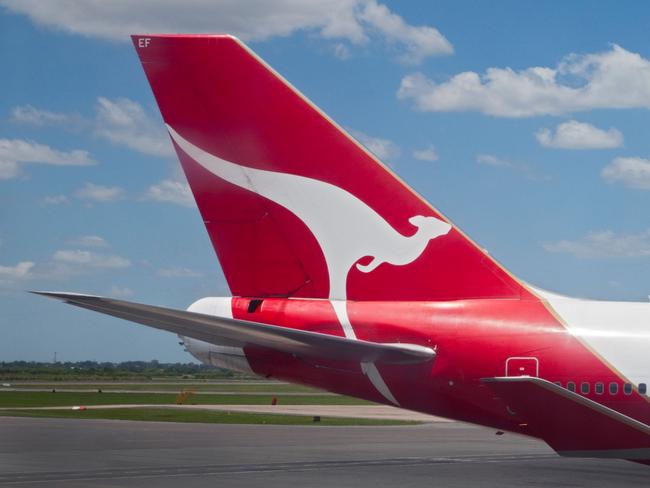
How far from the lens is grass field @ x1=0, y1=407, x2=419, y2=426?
151ft

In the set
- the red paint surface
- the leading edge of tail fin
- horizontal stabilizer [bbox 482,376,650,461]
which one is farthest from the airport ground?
the leading edge of tail fin

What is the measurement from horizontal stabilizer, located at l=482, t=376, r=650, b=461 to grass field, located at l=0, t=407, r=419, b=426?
28.1m

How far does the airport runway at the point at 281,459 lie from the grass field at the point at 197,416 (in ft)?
16.4

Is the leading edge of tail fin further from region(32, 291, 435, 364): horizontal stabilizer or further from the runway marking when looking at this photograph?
the runway marking

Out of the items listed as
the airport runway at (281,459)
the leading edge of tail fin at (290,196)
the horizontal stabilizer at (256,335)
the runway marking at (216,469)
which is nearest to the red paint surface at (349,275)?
the leading edge of tail fin at (290,196)

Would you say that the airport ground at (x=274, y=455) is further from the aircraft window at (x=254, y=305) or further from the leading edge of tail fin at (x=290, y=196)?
the leading edge of tail fin at (x=290, y=196)

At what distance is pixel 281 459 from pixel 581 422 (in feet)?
36.5

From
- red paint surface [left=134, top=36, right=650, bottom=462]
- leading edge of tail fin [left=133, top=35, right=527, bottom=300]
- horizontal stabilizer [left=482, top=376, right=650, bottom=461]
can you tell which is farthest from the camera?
leading edge of tail fin [left=133, top=35, right=527, bottom=300]

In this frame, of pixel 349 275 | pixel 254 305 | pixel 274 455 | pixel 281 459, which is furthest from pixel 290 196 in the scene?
pixel 274 455

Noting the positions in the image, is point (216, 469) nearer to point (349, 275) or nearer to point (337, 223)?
point (349, 275)

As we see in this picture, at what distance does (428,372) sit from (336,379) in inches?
63.1

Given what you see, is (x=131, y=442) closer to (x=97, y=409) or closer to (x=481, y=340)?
(x=481, y=340)

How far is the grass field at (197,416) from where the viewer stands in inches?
1813

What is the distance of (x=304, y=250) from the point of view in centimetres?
1973
